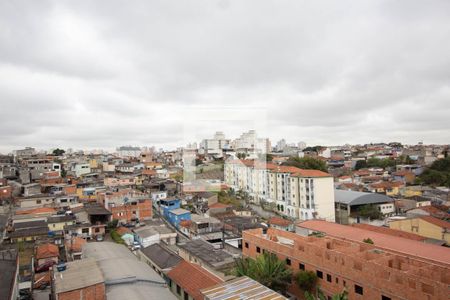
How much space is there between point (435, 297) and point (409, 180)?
2717 centimetres

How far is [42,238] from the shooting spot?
525 inches

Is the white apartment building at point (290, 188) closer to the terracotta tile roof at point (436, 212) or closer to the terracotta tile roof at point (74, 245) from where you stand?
the terracotta tile roof at point (436, 212)

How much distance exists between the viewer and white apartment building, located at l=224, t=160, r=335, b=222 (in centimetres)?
2077

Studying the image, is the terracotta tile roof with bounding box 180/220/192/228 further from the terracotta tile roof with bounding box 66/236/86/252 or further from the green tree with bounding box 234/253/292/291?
the green tree with bounding box 234/253/292/291

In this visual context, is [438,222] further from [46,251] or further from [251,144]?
[251,144]

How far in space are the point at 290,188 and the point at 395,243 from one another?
11829 mm

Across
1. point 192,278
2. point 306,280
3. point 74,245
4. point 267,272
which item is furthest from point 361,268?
point 74,245

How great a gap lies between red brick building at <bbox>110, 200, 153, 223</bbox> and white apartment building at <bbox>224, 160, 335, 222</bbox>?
32.2 ft

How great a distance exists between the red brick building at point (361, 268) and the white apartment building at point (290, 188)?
9.61m

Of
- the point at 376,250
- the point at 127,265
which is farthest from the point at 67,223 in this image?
the point at 376,250

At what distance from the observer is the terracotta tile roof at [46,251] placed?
37.1 feet

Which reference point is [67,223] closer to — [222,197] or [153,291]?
[153,291]

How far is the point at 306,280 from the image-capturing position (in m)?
9.02

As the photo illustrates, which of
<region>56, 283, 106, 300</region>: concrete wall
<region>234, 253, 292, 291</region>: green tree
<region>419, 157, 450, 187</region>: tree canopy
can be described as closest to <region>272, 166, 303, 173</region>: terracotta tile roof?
<region>419, 157, 450, 187</region>: tree canopy
